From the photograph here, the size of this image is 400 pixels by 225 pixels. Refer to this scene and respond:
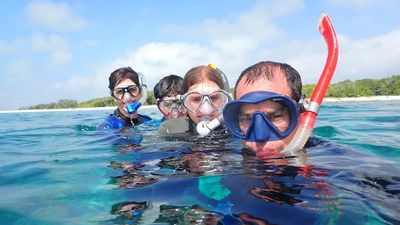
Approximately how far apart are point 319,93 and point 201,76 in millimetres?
1719

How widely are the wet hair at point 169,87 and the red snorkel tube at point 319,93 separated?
3337 millimetres

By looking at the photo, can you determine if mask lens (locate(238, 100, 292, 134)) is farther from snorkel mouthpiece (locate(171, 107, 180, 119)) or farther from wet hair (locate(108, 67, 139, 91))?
wet hair (locate(108, 67, 139, 91))

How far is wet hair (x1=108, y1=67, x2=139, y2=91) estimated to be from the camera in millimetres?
6328

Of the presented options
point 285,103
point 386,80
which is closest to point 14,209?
point 285,103

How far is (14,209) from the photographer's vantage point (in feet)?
7.37

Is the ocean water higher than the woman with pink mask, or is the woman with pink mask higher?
the woman with pink mask

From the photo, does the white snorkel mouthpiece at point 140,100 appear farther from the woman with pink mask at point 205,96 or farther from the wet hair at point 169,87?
the woman with pink mask at point 205,96

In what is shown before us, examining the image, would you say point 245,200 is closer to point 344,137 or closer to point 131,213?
point 131,213

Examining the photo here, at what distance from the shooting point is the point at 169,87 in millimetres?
5984

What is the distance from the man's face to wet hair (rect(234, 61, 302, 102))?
39 mm

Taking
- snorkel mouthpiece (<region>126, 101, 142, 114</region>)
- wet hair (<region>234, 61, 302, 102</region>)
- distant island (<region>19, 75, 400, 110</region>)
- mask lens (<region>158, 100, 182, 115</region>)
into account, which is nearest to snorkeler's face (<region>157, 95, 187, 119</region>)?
mask lens (<region>158, 100, 182, 115</region>)

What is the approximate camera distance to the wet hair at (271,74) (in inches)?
108

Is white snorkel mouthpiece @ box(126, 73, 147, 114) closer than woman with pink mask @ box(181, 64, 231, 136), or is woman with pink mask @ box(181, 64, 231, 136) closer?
woman with pink mask @ box(181, 64, 231, 136)

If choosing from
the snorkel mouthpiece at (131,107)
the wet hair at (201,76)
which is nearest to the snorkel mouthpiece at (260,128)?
the wet hair at (201,76)
